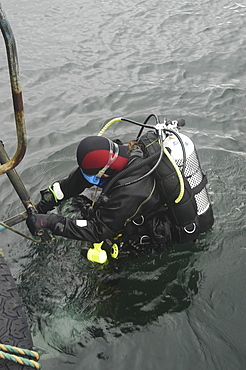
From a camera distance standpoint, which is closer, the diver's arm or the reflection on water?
the reflection on water

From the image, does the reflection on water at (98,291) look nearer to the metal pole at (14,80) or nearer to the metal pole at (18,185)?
the metal pole at (18,185)

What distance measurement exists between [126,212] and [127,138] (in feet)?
10.8

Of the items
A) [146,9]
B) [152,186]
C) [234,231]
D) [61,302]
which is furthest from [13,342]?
[146,9]

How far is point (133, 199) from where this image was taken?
3705 millimetres

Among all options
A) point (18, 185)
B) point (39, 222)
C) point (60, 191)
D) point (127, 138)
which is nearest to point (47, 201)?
point (60, 191)

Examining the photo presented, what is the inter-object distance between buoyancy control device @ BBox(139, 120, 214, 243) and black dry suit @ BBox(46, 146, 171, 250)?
0.40 feet

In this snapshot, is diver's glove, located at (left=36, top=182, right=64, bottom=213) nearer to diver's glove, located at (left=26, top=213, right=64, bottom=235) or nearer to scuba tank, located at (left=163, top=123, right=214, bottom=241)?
diver's glove, located at (left=26, top=213, right=64, bottom=235)

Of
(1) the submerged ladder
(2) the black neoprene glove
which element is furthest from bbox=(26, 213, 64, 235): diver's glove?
(1) the submerged ladder

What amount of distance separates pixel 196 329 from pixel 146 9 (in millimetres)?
10220

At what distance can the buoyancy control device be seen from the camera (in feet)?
12.3

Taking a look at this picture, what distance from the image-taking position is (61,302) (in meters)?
4.25

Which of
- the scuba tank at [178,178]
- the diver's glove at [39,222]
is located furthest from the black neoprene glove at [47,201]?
the scuba tank at [178,178]

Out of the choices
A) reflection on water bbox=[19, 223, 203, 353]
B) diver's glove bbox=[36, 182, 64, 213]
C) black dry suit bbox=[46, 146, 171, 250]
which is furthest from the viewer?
diver's glove bbox=[36, 182, 64, 213]

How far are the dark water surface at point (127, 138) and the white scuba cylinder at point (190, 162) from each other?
2.82ft
